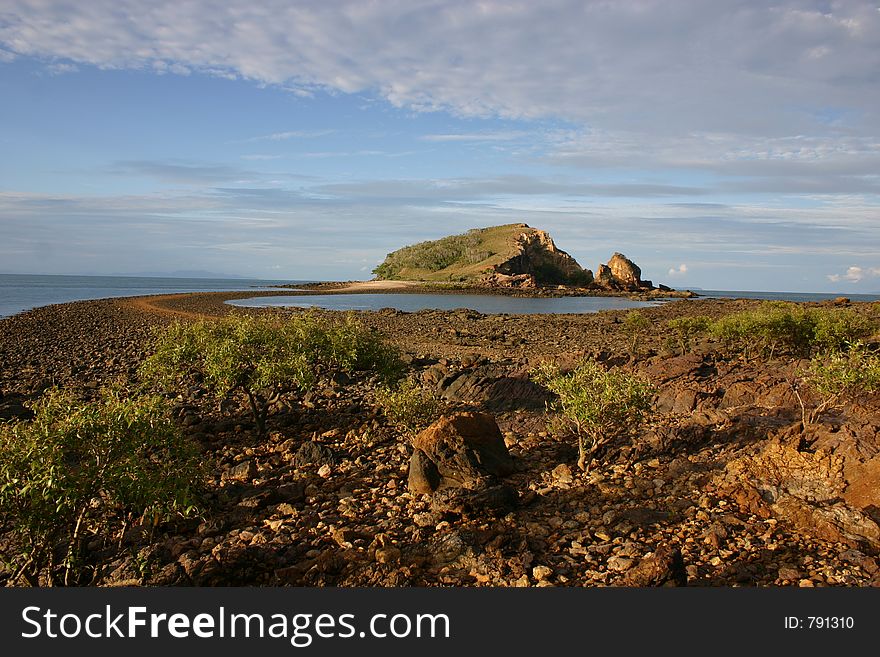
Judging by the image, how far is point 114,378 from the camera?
2586 centimetres

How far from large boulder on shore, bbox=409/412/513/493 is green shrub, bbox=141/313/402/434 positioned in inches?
208

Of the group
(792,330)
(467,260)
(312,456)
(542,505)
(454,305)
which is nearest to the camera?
(542,505)

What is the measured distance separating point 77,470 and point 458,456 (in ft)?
23.7

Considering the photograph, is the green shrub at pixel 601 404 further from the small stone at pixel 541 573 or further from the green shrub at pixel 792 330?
the green shrub at pixel 792 330

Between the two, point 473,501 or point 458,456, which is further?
point 458,456

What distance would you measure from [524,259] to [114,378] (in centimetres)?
15624

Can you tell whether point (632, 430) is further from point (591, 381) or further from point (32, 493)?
point (32, 493)

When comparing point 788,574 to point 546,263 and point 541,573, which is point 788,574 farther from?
point 546,263

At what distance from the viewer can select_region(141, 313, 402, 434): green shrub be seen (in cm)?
1712

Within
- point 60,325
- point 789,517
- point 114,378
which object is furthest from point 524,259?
point 789,517

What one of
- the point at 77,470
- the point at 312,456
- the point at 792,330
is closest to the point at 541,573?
the point at 77,470

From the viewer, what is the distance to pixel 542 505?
39.6 ft

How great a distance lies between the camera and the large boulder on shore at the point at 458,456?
1259 cm

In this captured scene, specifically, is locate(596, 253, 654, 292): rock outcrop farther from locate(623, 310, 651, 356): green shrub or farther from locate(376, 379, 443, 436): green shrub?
locate(376, 379, 443, 436): green shrub
